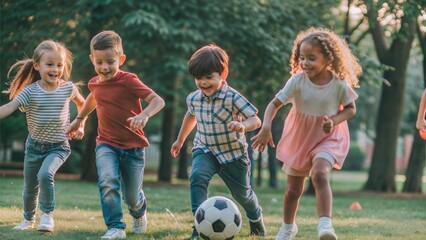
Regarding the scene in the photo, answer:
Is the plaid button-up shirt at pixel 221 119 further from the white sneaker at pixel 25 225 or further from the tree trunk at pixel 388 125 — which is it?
the tree trunk at pixel 388 125

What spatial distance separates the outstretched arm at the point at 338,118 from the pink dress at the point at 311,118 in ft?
0.19

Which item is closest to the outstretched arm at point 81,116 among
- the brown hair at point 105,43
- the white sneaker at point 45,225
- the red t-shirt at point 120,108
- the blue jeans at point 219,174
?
the red t-shirt at point 120,108

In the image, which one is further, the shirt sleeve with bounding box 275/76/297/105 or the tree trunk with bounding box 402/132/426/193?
the tree trunk with bounding box 402/132/426/193

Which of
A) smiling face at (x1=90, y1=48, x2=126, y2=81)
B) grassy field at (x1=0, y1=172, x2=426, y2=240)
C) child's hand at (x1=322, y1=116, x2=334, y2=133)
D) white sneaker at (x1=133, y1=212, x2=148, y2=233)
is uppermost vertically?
smiling face at (x1=90, y1=48, x2=126, y2=81)

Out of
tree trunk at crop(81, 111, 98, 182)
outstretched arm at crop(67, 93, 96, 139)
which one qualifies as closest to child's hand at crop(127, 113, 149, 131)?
outstretched arm at crop(67, 93, 96, 139)

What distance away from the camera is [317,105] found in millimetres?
5906

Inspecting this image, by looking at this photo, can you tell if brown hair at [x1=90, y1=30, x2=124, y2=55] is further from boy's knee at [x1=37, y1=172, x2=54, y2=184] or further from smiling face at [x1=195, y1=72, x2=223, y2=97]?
boy's knee at [x1=37, y1=172, x2=54, y2=184]

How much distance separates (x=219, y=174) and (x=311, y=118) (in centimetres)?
99

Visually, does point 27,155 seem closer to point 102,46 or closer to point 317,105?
point 102,46

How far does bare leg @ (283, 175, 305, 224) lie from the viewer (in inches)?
240

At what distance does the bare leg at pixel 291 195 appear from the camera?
6105 millimetres

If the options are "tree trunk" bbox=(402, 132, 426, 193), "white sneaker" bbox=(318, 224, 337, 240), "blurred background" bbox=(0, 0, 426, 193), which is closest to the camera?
"white sneaker" bbox=(318, 224, 337, 240)

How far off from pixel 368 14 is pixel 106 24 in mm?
6071

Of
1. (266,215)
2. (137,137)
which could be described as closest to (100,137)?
(137,137)
